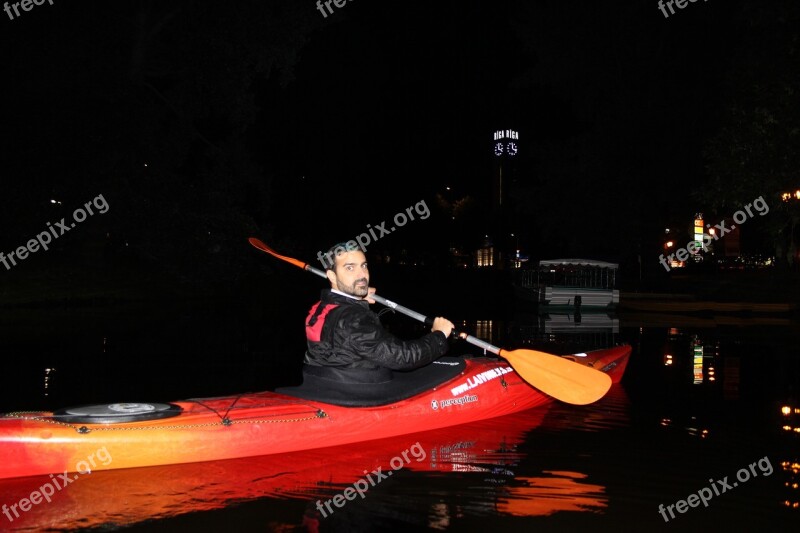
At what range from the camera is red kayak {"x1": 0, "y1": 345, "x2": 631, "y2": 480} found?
653 centimetres

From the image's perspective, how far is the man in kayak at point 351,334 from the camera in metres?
7.45

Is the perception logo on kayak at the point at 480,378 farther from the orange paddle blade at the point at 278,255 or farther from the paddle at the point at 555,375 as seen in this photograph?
the orange paddle blade at the point at 278,255

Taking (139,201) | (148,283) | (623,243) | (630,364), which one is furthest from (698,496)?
(623,243)

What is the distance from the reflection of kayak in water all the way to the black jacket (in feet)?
2.67

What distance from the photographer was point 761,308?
28172 millimetres

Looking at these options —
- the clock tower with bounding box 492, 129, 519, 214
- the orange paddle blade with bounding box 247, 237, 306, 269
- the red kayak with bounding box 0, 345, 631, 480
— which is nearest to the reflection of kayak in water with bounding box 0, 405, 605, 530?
the red kayak with bounding box 0, 345, 631, 480

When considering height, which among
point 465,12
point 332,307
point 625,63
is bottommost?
point 332,307

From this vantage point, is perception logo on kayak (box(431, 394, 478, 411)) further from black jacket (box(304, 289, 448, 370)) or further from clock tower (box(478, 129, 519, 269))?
clock tower (box(478, 129, 519, 269))

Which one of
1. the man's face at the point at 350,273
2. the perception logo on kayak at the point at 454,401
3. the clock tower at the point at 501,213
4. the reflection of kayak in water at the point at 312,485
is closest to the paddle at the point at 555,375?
the perception logo on kayak at the point at 454,401

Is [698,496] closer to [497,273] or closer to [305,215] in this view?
[305,215]

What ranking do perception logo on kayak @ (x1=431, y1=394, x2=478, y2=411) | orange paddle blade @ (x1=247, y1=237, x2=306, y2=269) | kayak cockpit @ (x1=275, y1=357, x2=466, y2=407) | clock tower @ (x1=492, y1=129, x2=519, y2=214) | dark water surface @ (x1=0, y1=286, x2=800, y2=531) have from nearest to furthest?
dark water surface @ (x1=0, y1=286, x2=800, y2=531) < kayak cockpit @ (x1=275, y1=357, x2=466, y2=407) < perception logo on kayak @ (x1=431, y1=394, x2=478, y2=411) < orange paddle blade @ (x1=247, y1=237, x2=306, y2=269) < clock tower @ (x1=492, y1=129, x2=519, y2=214)

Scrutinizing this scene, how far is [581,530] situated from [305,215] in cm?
3905

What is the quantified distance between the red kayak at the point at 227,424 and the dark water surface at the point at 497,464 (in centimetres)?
13

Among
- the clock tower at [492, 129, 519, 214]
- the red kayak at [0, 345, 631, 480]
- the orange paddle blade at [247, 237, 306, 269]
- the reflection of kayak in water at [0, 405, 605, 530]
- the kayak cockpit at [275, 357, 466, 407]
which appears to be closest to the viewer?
the reflection of kayak in water at [0, 405, 605, 530]
